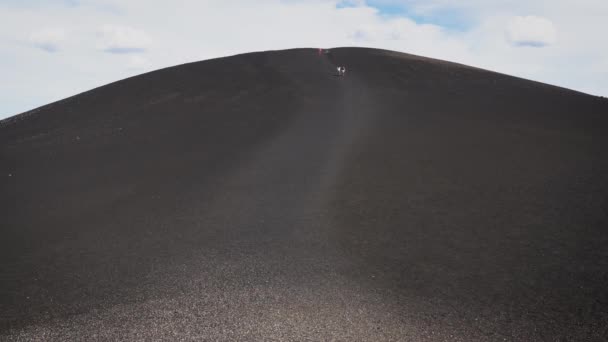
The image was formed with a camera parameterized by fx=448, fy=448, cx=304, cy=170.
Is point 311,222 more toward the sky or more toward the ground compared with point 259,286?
more toward the sky

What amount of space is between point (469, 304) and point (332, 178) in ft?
23.1

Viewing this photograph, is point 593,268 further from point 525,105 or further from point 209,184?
point 525,105

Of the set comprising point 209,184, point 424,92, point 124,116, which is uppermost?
point 424,92

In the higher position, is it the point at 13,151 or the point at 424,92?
the point at 424,92

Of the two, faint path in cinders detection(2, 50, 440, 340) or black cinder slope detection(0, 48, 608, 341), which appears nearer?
faint path in cinders detection(2, 50, 440, 340)

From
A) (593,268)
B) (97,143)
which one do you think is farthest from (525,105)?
(97,143)

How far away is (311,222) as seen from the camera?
10.7m

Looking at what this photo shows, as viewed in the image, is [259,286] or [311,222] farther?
[311,222]

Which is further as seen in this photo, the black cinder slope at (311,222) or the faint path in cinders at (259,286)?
the black cinder slope at (311,222)

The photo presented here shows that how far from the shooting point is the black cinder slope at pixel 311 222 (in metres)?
6.96

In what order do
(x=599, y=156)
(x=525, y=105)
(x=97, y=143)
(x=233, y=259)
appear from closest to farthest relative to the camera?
(x=233, y=259), (x=599, y=156), (x=97, y=143), (x=525, y=105)

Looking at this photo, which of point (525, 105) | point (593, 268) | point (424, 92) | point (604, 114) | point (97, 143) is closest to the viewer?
point (593, 268)

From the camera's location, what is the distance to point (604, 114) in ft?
69.9

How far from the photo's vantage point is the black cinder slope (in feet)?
22.9
